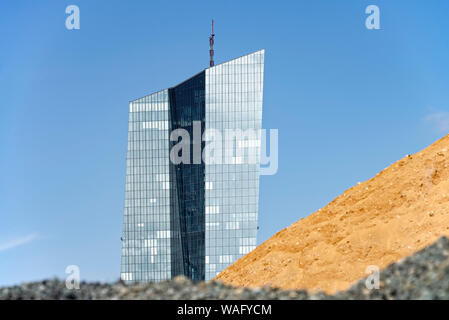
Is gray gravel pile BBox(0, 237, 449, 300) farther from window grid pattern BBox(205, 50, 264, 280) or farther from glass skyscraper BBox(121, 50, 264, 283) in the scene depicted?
glass skyscraper BBox(121, 50, 264, 283)

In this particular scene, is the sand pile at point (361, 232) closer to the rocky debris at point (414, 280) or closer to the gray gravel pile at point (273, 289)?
the rocky debris at point (414, 280)

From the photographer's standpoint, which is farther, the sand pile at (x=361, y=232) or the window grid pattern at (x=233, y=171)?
the window grid pattern at (x=233, y=171)

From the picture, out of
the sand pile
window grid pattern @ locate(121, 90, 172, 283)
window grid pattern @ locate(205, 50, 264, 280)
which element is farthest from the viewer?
window grid pattern @ locate(121, 90, 172, 283)

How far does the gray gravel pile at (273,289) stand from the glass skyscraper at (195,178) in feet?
379

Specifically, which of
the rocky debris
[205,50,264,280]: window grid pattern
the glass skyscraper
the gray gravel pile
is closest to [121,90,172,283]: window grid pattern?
the glass skyscraper

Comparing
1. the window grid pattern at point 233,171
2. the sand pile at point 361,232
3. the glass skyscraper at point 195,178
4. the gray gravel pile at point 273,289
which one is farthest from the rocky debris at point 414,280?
the glass skyscraper at point 195,178

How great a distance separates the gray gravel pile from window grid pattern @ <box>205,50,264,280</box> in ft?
376

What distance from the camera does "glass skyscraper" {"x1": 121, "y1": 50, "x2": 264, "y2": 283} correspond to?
135000mm

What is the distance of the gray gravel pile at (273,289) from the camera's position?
1698 cm

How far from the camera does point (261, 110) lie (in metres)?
139

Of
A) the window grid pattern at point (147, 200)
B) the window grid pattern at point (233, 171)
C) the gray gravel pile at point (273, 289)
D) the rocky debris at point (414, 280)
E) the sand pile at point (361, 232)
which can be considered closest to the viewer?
the rocky debris at point (414, 280)

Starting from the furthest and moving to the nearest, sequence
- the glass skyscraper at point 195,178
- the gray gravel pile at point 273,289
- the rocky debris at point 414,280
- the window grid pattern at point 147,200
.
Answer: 1. the window grid pattern at point 147,200
2. the glass skyscraper at point 195,178
3. the gray gravel pile at point 273,289
4. the rocky debris at point 414,280

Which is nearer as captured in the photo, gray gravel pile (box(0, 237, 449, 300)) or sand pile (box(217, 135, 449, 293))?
gray gravel pile (box(0, 237, 449, 300))
